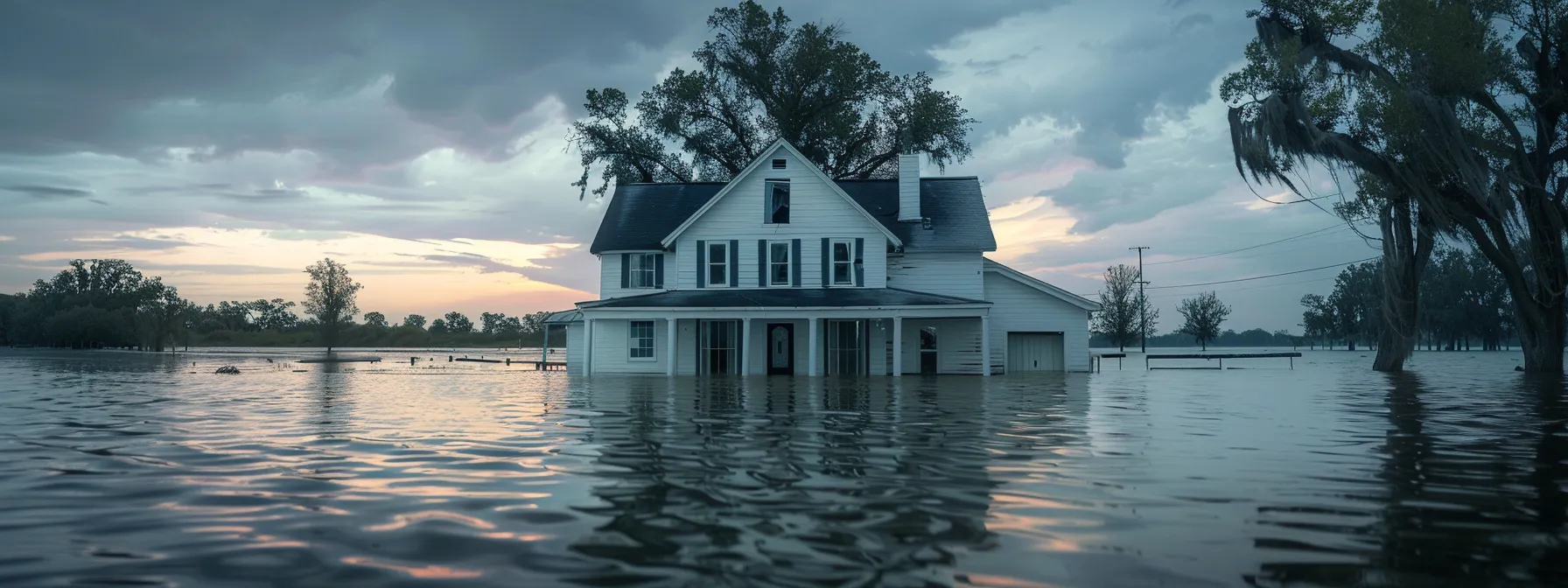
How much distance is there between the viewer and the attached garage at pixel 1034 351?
3731 centimetres

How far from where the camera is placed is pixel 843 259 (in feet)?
114

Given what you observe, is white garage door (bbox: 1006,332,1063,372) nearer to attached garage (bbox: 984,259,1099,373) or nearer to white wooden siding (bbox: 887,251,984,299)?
attached garage (bbox: 984,259,1099,373)

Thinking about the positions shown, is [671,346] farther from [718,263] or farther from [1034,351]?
[1034,351]

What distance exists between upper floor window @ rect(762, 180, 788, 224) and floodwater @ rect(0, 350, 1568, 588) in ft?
66.2

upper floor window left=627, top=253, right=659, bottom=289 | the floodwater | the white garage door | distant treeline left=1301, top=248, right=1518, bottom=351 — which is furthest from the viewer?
distant treeline left=1301, top=248, right=1518, bottom=351

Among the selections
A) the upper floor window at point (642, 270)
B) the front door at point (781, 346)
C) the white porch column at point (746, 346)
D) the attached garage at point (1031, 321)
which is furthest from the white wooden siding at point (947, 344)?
the upper floor window at point (642, 270)

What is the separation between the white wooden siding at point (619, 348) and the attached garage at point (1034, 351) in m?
13.1

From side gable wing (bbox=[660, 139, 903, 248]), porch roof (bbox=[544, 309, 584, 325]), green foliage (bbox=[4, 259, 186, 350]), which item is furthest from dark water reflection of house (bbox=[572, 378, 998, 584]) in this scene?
green foliage (bbox=[4, 259, 186, 350])

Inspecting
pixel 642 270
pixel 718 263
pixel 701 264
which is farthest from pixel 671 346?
pixel 642 270

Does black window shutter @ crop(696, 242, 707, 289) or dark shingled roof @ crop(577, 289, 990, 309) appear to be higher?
black window shutter @ crop(696, 242, 707, 289)

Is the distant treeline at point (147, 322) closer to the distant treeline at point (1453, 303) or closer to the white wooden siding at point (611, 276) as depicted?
the white wooden siding at point (611, 276)

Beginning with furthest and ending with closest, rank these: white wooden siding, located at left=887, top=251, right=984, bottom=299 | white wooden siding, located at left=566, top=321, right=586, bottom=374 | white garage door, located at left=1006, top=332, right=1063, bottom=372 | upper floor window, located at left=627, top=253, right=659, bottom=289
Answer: white wooden siding, located at left=566, top=321, right=586, bottom=374 < upper floor window, located at left=627, top=253, right=659, bottom=289 < white garage door, located at left=1006, top=332, right=1063, bottom=372 < white wooden siding, located at left=887, top=251, right=984, bottom=299

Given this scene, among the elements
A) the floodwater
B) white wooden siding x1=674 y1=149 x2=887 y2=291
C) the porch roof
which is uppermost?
white wooden siding x1=674 y1=149 x2=887 y2=291

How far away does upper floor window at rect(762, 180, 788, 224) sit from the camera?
3497cm
